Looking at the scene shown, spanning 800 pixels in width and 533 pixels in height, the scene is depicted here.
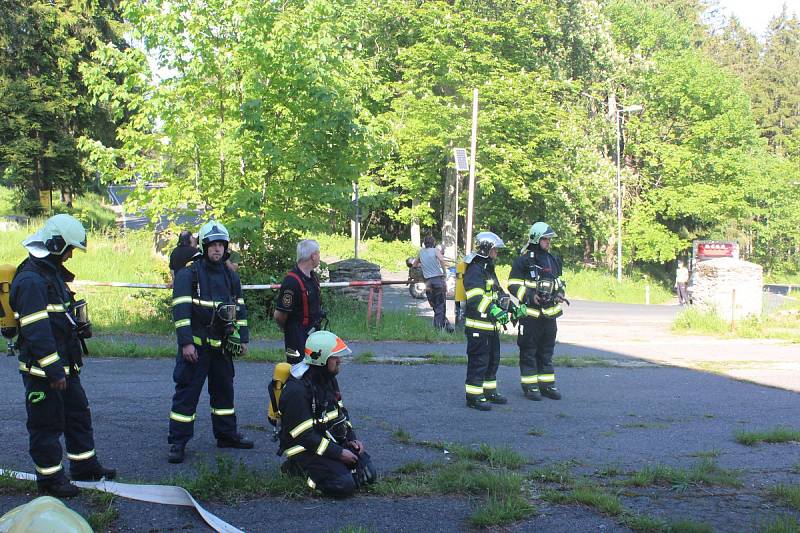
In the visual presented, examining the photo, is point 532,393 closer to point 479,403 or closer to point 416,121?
point 479,403

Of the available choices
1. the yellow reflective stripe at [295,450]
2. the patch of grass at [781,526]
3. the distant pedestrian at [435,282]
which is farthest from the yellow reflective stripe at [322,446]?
the distant pedestrian at [435,282]

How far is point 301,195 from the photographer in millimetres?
14680

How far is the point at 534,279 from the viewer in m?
9.48

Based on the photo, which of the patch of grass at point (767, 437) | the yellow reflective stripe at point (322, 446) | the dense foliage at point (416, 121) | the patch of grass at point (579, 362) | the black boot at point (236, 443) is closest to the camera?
the yellow reflective stripe at point (322, 446)

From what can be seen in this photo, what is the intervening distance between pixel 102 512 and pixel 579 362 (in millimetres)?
8867

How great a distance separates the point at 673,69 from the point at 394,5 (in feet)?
58.3

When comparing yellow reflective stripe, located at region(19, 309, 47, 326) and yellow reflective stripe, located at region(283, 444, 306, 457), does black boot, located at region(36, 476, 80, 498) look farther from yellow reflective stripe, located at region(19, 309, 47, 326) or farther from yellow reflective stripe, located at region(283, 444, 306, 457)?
yellow reflective stripe, located at region(283, 444, 306, 457)

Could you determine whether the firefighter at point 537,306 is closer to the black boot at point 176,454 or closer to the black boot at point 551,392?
the black boot at point 551,392

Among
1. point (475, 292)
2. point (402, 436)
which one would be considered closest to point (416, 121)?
point (475, 292)

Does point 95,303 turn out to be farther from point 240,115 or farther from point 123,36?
point 123,36

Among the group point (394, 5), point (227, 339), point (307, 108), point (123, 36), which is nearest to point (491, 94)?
point (394, 5)

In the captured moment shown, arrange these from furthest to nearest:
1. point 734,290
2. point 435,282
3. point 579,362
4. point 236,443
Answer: point 734,290 < point 435,282 < point 579,362 < point 236,443

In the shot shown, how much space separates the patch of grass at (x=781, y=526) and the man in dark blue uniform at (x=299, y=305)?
13.2 ft

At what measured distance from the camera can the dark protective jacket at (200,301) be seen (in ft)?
21.7
